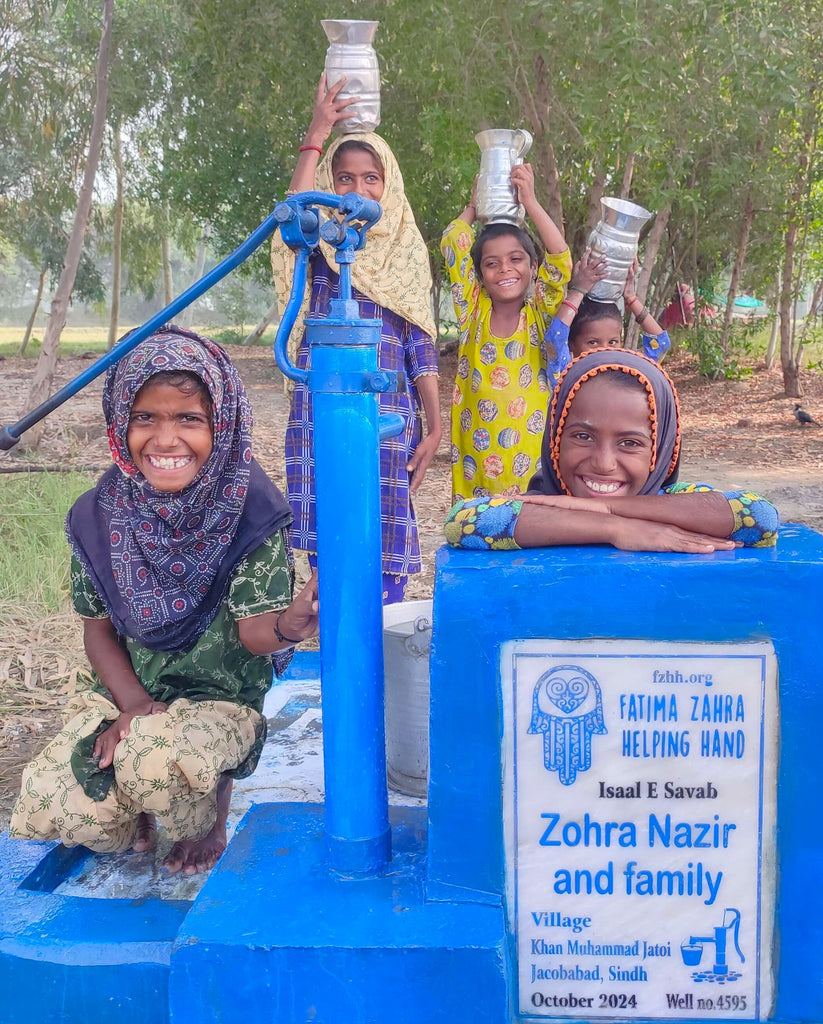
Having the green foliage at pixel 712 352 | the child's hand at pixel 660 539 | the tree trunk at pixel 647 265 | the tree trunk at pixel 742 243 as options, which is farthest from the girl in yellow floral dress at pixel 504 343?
the green foliage at pixel 712 352

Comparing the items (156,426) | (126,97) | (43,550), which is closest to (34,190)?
(126,97)

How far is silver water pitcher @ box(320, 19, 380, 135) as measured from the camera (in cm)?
325

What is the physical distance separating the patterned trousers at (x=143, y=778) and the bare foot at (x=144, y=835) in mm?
78

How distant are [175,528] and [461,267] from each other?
72.2 inches

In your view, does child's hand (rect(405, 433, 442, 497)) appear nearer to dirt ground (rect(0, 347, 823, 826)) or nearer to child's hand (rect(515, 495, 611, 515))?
dirt ground (rect(0, 347, 823, 826))

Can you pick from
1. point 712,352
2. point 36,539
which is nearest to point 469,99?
point 36,539

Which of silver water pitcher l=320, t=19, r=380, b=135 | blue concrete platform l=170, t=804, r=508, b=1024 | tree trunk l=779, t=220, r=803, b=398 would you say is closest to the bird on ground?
tree trunk l=779, t=220, r=803, b=398

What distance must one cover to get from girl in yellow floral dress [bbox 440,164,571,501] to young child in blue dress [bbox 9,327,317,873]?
145 cm

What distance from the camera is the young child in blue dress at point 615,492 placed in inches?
65.7

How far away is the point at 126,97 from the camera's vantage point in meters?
12.9

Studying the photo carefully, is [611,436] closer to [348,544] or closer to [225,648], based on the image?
[348,544]

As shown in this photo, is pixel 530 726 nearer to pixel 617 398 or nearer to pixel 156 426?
pixel 617 398

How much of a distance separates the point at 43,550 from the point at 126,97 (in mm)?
9897

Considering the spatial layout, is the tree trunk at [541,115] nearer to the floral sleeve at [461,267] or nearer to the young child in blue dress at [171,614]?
the floral sleeve at [461,267]
